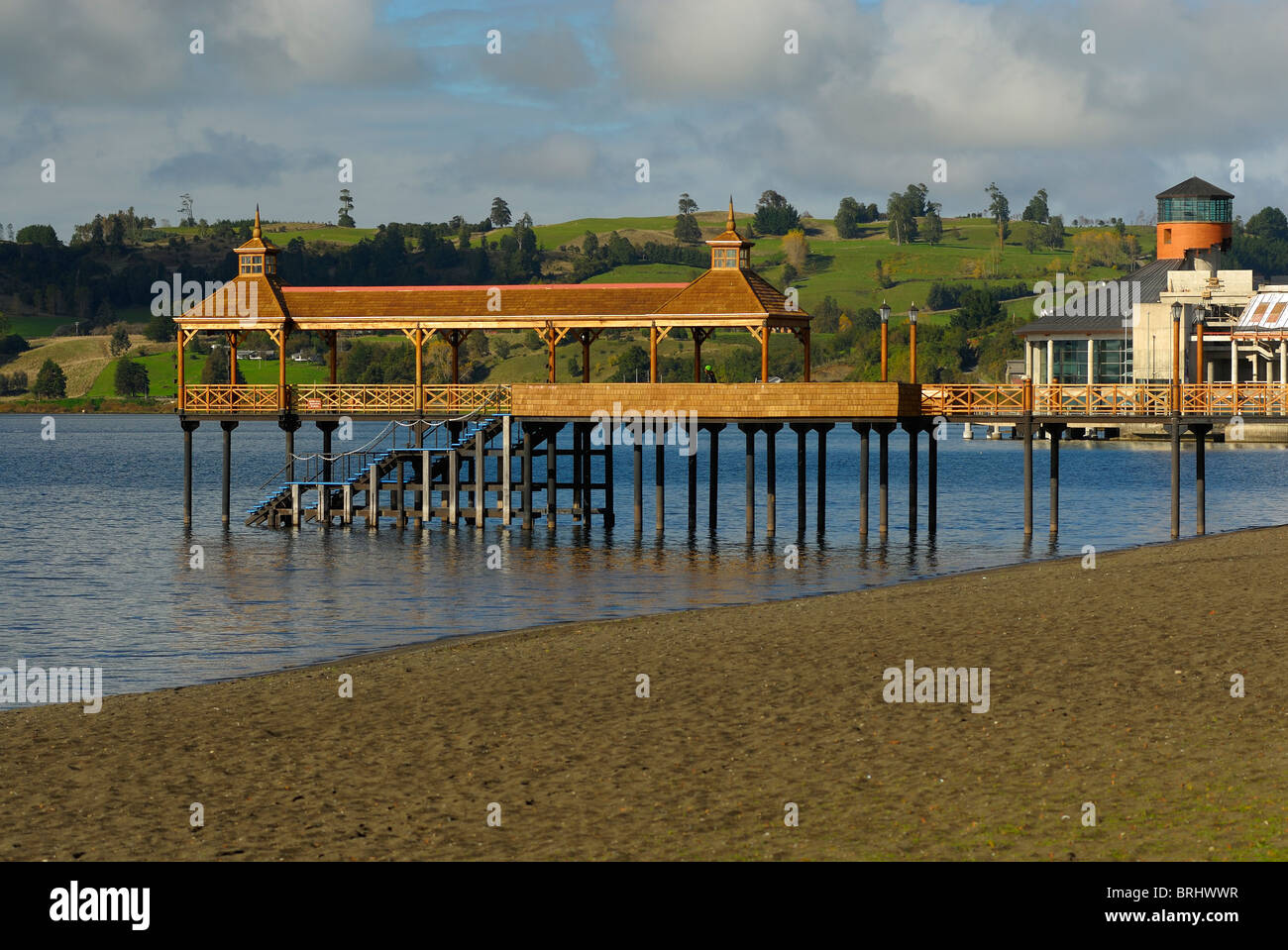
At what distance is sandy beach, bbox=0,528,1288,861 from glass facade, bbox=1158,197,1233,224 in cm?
11580

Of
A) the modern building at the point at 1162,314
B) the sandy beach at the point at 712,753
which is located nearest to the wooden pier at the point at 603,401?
the sandy beach at the point at 712,753

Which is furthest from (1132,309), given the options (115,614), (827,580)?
(115,614)

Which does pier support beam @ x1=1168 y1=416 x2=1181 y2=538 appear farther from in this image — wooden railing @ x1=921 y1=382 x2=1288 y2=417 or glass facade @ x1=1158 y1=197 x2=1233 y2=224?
glass facade @ x1=1158 y1=197 x2=1233 y2=224

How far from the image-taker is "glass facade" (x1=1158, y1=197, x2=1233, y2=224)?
13112cm

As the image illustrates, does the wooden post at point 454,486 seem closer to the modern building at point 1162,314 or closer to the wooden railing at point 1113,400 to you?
the wooden railing at point 1113,400

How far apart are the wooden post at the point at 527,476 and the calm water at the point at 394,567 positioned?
1.98 feet

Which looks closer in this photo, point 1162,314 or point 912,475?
point 912,475

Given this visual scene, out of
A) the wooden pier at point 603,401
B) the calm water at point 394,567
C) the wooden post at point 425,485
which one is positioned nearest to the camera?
the calm water at point 394,567

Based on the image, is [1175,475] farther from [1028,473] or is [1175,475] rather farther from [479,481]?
[479,481]

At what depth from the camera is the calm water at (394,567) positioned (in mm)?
28922

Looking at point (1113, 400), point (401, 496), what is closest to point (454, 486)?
point (401, 496)

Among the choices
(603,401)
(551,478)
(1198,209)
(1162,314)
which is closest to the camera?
(603,401)

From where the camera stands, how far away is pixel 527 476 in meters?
49.1

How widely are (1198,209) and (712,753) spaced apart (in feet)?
418
